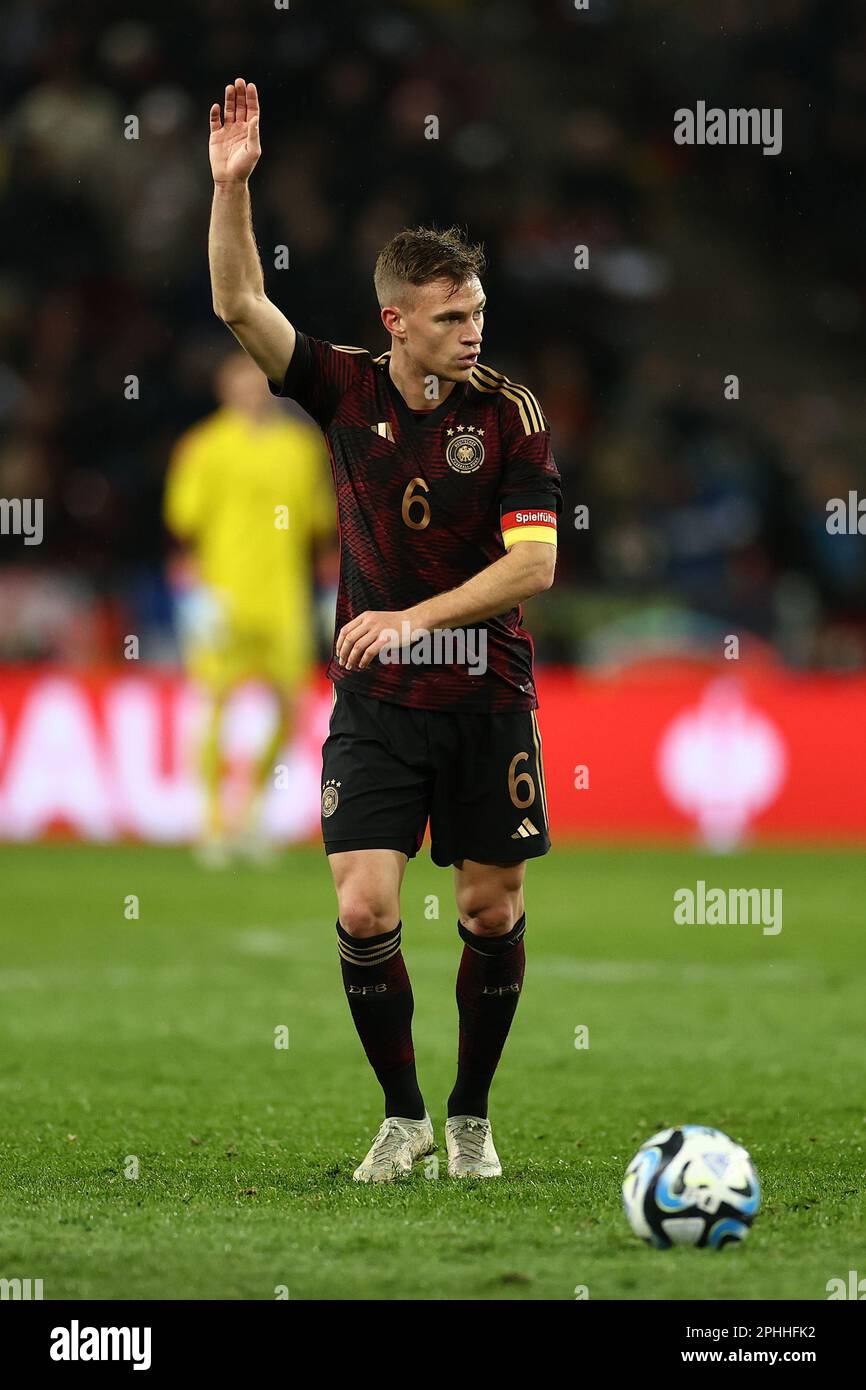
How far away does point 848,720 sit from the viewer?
12.0 meters

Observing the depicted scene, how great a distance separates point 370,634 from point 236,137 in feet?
3.80

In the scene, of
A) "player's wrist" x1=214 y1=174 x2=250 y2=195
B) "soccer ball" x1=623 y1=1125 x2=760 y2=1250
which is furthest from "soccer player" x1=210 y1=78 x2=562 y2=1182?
"soccer ball" x1=623 y1=1125 x2=760 y2=1250

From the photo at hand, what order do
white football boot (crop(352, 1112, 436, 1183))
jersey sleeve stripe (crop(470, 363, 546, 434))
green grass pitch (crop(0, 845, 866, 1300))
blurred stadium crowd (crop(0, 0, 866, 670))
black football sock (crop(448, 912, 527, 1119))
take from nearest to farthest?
green grass pitch (crop(0, 845, 866, 1300)) < white football boot (crop(352, 1112, 436, 1183)) < jersey sleeve stripe (crop(470, 363, 546, 434)) < black football sock (crop(448, 912, 527, 1119)) < blurred stadium crowd (crop(0, 0, 866, 670))

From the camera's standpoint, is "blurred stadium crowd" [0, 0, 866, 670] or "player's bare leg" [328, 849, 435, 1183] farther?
"blurred stadium crowd" [0, 0, 866, 670]

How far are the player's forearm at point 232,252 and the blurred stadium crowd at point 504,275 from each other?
9.18 metres

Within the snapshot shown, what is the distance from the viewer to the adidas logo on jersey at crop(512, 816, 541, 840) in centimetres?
471

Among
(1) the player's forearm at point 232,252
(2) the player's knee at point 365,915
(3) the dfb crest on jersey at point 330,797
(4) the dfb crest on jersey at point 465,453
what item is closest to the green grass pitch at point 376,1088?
(2) the player's knee at point 365,915

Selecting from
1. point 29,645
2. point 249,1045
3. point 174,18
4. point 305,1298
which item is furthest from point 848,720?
point 305,1298

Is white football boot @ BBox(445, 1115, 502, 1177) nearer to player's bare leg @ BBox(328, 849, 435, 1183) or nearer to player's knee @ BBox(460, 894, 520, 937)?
player's bare leg @ BBox(328, 849, 435, 1183)

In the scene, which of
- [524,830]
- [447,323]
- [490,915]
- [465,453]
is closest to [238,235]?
[447,323]

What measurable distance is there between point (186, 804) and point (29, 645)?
2.29 metres

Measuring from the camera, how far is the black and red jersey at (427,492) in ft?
15.4

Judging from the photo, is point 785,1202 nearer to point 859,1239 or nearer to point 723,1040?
point 859,1239

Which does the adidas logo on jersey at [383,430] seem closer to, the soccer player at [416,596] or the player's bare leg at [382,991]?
the soccer player at [416,596]
